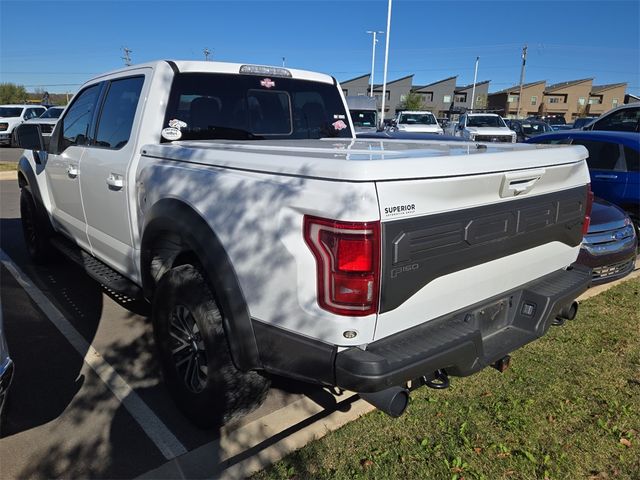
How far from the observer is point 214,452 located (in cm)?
263

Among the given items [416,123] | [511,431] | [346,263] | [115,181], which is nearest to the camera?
[346,263]

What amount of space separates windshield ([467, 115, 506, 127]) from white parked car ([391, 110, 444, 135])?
1.45 m

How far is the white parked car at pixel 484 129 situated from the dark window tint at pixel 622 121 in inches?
238

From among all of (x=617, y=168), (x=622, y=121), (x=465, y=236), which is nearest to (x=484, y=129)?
(x=622, y=121)

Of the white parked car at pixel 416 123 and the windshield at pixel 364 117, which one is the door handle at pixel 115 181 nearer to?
the windshield at pixel 364 117

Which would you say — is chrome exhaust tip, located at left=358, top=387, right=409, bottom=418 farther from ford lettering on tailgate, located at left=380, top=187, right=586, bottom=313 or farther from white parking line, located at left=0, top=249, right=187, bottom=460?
white parking line, located at left=0, top=249, right=187, bottom=460

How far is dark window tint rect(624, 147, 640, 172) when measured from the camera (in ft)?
21.0

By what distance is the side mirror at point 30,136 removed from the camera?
177 inches

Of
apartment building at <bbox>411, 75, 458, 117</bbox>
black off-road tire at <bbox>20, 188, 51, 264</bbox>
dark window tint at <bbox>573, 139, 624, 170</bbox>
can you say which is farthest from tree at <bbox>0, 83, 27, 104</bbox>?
dark window tint at <bbox>573, 139, 624, 170</bbox>

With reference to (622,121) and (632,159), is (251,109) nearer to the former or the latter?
(632,159)

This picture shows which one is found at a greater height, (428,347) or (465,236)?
(465,236)

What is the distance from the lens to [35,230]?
18.4ft

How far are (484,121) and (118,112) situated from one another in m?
18.7

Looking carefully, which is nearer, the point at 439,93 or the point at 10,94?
the point at 10,94
